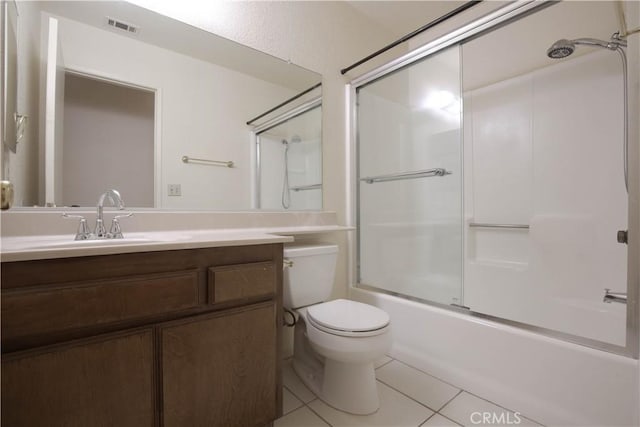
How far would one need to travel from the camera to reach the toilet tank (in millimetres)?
1494

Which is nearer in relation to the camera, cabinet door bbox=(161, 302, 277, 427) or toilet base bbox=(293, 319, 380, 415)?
cabinet door bbox=(161, 302, 277, 427)

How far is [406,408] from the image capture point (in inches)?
52.1

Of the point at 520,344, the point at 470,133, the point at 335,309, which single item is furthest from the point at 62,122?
the point at 470,133

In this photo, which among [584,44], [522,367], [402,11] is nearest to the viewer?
[522,367]

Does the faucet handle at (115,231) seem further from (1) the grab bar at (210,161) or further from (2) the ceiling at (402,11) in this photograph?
(2) the ceiling at (402,11)

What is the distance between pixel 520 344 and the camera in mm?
1288

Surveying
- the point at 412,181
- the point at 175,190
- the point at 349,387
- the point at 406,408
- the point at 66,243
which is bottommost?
the point at 406,408

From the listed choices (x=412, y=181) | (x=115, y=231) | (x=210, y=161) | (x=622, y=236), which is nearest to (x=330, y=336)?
(x=115, y=231)

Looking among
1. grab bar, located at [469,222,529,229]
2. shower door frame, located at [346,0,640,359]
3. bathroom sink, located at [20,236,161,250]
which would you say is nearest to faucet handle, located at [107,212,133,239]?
bathroom sink, located at [20,236,161,250]

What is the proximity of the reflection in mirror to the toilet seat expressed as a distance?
0.72 m

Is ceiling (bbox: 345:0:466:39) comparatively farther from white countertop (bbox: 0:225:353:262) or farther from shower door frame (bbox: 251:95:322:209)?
white countertop (bbox: 0:225:353:262)

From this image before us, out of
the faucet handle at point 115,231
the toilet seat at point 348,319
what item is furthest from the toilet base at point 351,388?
the faucet handle at point 115,231

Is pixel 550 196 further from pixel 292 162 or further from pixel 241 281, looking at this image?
pixel 241 281

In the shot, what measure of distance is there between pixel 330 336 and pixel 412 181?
4.41ft
